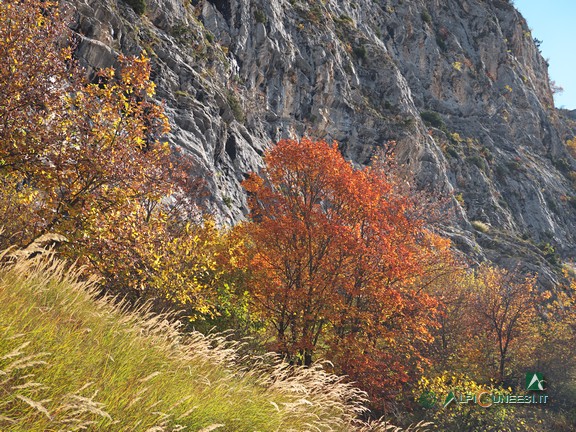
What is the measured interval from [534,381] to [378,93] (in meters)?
48.9

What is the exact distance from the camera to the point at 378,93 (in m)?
63.8

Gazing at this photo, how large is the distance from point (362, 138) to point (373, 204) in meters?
41.5

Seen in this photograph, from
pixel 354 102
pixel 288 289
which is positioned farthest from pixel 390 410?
pixel 354 102

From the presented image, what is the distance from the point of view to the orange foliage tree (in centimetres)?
1457

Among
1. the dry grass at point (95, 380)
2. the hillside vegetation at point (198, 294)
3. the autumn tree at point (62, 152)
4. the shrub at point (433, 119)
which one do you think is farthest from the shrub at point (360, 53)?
the dry grass at point (95, 380)

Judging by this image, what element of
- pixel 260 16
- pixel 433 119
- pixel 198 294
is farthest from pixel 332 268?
pixel 433 119

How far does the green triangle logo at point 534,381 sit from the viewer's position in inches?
Answer: 1074

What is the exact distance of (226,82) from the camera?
42.5 meters

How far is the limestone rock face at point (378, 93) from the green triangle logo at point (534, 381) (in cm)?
2508

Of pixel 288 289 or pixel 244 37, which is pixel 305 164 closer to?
pixel 288 289

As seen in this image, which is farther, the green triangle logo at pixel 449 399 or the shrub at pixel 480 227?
the shrub at pixel 480 227

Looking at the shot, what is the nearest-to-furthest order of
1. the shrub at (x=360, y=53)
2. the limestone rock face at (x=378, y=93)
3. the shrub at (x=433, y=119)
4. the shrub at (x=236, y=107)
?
the limestone rock face at (x=378, y=93) → the shrub at (x=236, y=107) → the shrub at (x=360, y=53) → the shrub at (x=433, y=119)

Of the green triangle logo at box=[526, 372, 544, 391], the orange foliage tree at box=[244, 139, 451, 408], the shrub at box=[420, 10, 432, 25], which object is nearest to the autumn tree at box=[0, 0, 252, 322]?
the orange foliage tree at box=[244, 139, 451, 408]

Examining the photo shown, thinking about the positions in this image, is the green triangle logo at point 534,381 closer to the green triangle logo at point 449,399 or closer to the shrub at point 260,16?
the green triangle logo at point 449,399
